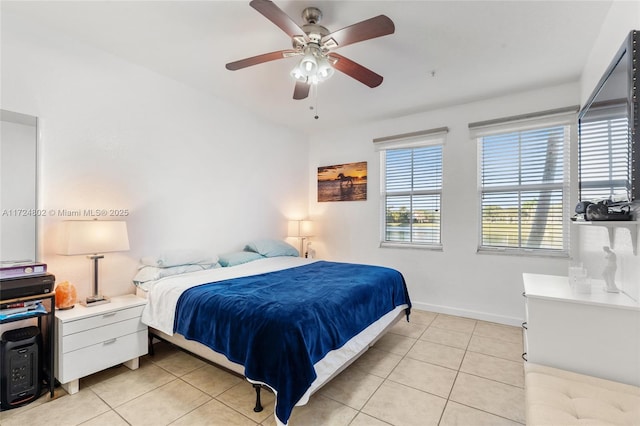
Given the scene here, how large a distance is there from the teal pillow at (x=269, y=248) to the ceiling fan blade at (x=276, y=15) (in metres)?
2.66

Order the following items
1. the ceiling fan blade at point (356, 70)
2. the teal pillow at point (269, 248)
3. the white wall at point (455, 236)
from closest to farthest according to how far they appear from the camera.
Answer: the ceiling fan blade at point (356, 70)
the white wall at point (455, 236)
the teal pillow at point (269, 248)

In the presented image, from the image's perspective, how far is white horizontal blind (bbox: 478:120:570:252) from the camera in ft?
10.8

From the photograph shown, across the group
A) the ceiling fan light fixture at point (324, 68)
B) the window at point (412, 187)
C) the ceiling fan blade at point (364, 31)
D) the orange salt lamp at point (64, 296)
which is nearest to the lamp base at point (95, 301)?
the orange salt lamp at point (64, 296)

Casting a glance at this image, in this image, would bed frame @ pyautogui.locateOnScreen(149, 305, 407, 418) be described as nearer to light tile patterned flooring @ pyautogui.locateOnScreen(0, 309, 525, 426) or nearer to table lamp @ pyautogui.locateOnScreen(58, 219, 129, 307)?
light tile patterned flooring @ pyautogui.locateOnScreen(0, 309, 525, 426)

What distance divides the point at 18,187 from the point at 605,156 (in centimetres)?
418

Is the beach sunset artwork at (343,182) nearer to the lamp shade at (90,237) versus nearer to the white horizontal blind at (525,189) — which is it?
the white horizontal blind at (525,189)

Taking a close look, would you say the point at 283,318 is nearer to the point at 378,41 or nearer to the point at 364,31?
the point at 364,31

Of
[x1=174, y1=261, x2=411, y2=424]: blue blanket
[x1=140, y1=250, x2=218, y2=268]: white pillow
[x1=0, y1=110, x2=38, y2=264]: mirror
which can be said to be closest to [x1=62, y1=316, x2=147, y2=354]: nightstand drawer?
[x1=174, y1=261, x2=411, y2=424]: blue blanket

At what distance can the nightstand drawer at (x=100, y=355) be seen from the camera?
6.77 ft

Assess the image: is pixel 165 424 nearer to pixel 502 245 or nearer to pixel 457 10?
pixel 457 10

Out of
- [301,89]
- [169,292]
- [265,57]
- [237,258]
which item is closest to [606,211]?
[301,89]

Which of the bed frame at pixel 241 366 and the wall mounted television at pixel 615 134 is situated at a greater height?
the wall mounted television at pixel 615 134

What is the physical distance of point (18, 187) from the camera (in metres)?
2.23

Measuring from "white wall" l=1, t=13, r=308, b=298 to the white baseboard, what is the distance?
2.52m
